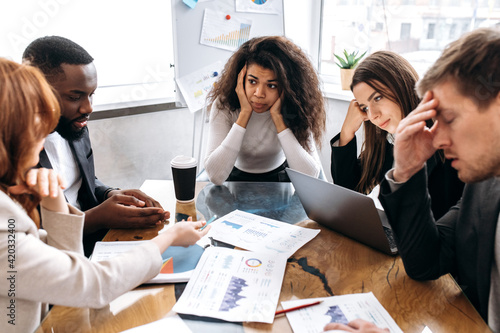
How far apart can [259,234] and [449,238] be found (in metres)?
0.48

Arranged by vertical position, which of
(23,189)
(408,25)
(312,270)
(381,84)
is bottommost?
(312,270)

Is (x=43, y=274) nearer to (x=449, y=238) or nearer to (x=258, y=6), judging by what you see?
(x=449, y=238)

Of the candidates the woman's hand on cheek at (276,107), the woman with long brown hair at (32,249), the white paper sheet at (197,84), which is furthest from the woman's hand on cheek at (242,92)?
the woman with long brown hair at (32,249)

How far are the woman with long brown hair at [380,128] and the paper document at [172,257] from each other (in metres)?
0.79

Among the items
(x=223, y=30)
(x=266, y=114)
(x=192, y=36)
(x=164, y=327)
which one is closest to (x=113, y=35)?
(x=192, y=36)

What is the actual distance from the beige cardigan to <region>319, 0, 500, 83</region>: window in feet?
6.71

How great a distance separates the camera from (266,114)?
6.30ft

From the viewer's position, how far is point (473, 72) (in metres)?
0.75

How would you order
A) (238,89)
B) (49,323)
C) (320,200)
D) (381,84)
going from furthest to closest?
(238,89), (381,84), (320,200), (49,323)

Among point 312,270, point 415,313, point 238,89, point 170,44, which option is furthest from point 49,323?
point 170,44

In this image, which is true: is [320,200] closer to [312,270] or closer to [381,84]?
[312,270]

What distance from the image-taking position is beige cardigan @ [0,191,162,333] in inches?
26.1

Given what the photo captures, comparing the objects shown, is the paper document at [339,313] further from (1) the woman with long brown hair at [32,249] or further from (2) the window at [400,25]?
(2) the window at [400,25]

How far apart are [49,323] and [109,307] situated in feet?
0.34
